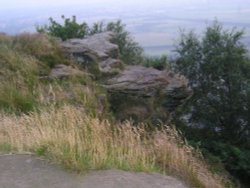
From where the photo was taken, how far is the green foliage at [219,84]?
22656 millimetres

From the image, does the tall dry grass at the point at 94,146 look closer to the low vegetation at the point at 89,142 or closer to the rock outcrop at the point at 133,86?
the low vegetation at the point at 89,142

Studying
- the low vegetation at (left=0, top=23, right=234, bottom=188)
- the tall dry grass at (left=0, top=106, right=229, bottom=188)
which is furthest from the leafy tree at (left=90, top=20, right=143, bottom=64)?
the tall dry grass at (left=0, top=106, right=229, bottom=188)

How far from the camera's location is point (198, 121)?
73.6 ft

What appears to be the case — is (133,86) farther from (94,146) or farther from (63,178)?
(63,178)

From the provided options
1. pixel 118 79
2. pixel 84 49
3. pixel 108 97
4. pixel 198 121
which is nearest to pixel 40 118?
pixel 108 97

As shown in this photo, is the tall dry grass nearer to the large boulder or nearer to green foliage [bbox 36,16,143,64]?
the large boulder

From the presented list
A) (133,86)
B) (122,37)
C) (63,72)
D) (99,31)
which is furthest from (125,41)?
(63,72)

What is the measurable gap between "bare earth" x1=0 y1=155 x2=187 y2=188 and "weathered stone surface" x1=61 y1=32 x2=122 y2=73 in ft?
24.4

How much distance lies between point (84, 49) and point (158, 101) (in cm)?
230

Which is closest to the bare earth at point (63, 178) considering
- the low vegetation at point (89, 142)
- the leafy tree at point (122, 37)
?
the low vegetation at point (89, 142)

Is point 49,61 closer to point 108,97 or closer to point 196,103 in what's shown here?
point 108,97

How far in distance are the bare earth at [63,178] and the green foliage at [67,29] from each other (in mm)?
16307

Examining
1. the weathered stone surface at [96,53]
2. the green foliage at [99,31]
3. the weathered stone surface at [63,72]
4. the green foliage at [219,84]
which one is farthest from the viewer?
the green foliage at [219,84]

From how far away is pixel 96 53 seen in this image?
45.0 feet
